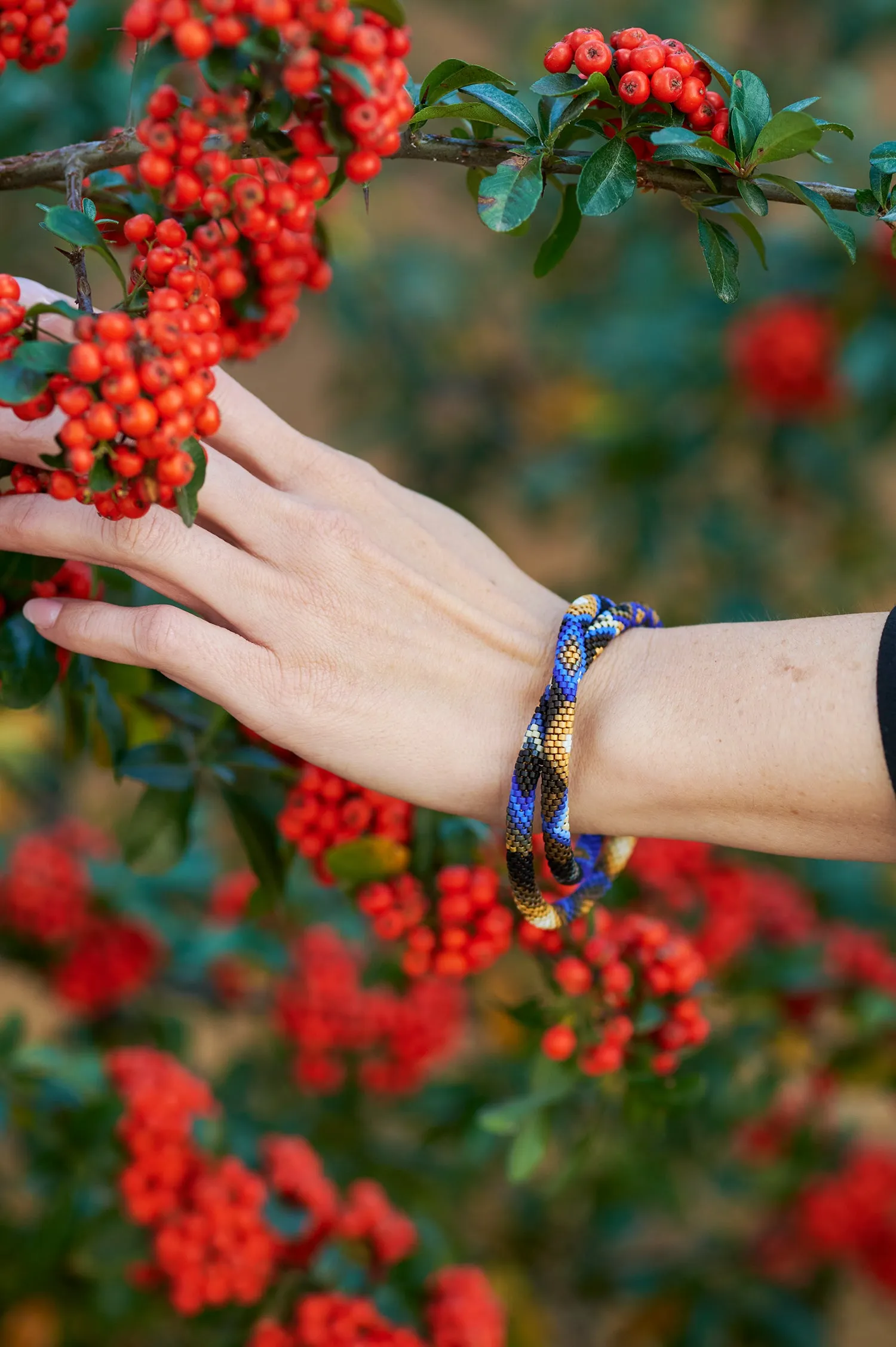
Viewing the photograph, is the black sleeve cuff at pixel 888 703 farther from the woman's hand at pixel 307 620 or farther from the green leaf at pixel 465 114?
the green leaf at pixel 465 114

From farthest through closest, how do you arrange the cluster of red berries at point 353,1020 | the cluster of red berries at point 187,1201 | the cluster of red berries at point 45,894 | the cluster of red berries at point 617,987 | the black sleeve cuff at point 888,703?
the cluster of red berries at point 353,1020
the cluster of red berries at point 45,894
the cluster of red berries at point 187,1201
the cluster of red berries at point 617,987
the black sleeve cuff at point 888,703

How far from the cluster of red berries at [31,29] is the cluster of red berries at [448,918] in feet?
1.94

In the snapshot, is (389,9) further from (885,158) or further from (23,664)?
(23,664)

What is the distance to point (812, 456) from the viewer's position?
2312mm

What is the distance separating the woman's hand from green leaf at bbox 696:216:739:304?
0.79 feet

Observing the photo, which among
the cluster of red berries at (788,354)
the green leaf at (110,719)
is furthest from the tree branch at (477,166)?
the cluster of red berries at (788,354)

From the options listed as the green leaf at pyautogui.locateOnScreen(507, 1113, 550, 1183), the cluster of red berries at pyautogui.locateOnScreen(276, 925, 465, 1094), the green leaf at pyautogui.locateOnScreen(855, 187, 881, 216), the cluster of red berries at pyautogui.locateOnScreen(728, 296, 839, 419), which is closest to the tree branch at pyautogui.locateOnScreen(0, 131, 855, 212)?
the green leaf at pyautogui.locateOnScreen(855, 187, 881, 216)

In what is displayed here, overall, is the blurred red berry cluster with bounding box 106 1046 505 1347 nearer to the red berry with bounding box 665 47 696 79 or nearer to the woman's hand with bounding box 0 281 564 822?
the woman's hand with bounding box 0 281 564 822

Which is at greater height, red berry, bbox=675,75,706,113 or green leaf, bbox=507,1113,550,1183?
red berry, bbox=675,75,706,113

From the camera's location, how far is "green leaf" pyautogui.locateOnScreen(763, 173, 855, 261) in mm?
656

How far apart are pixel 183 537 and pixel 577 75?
347 mm

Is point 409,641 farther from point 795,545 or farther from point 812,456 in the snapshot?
point 795,545

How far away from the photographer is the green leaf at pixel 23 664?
75 centimetres

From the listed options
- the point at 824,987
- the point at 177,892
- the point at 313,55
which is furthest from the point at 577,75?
the point at 177,892
